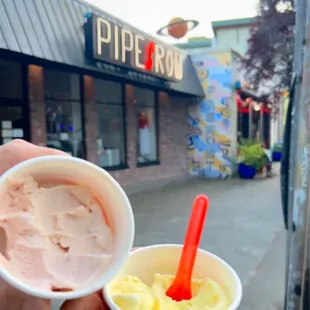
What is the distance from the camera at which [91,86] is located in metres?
9.62

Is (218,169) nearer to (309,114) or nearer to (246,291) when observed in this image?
(246,291)

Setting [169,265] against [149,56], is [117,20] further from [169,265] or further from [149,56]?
[169,265]

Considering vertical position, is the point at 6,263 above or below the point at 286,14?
below

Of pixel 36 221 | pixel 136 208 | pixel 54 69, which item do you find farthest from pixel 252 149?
pixel 36 221

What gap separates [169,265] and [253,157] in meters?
12.8

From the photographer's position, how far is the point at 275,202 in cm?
920

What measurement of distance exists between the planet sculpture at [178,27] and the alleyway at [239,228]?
15.9 feet

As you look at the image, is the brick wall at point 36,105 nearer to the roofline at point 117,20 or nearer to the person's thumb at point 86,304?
the roofline at point 117,20

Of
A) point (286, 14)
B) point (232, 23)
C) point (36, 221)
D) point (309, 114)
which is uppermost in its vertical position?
point (232, 23)

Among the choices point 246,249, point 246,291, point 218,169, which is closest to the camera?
point 246,291

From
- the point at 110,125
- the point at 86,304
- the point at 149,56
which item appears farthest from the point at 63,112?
the point at 86,304

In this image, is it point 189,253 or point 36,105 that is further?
point 36,105

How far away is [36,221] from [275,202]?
8.84 meters

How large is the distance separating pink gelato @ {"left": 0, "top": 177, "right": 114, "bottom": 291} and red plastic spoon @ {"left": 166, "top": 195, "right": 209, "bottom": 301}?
23 centimetres
